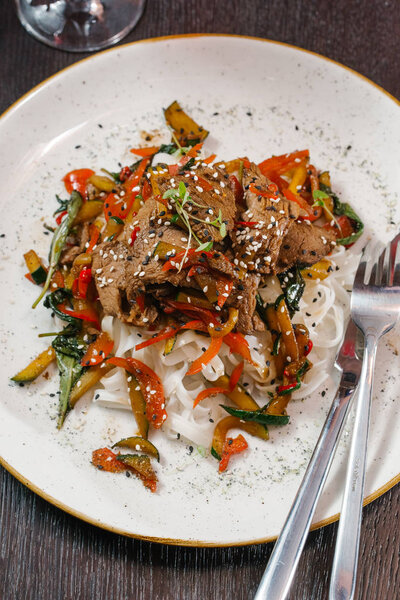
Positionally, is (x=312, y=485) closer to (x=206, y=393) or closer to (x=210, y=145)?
(x=206, y=393)

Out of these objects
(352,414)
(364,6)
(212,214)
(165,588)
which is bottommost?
(165,588)

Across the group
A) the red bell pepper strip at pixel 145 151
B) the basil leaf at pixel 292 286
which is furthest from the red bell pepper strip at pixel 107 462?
the red bell pepper strip at pixel 145 151

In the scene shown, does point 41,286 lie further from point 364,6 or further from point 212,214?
point 364,6

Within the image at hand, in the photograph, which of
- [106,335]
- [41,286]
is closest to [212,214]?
[106,335]

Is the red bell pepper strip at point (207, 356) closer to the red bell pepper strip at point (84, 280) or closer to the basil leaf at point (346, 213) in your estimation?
the red bell pepper strip at point (84, 280)

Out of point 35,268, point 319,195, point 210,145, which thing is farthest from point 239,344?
point 210,145

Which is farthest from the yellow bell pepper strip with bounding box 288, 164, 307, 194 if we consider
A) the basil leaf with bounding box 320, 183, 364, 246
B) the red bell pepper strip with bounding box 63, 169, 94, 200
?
the red bell pepper strip with bounding box 63, 169, 94, 200

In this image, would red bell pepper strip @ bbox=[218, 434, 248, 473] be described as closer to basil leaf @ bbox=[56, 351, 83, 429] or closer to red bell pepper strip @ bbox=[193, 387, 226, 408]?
red bell pepper strip @ bbox=[193, 387, 226, 408]
